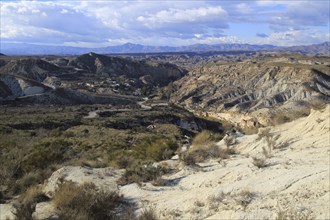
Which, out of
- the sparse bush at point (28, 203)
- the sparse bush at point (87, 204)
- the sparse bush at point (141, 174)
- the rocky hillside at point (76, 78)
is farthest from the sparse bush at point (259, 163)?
the rocky hillside at point (76, 78)

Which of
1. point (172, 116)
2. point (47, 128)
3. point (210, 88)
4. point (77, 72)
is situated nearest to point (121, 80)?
point (77, 72)

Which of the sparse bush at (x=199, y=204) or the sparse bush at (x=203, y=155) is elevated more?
the sparse bush at (x=199, y=204)

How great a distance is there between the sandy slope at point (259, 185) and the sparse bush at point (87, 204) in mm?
798

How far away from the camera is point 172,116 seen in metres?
70.7

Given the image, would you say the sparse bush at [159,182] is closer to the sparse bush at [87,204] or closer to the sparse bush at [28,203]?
the sparse bush at [87,204]

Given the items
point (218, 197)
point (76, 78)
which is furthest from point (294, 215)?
point (76, 78)

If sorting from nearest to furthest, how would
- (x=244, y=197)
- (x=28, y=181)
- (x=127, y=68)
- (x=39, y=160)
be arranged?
(x=244, y=197) < (x=28, y=181) < (x=39, y=160) < (x=127, y=68)

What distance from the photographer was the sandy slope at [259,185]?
9.04 m

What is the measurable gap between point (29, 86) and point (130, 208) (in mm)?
81525

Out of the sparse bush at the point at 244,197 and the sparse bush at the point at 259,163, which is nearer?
the sparse bush at the point at 244,197

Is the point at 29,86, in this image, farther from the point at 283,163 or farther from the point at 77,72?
the point at 283,163

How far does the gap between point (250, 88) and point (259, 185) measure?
113m

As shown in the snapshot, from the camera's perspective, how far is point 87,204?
10359 mm

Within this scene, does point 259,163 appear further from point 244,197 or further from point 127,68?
point 127,68
